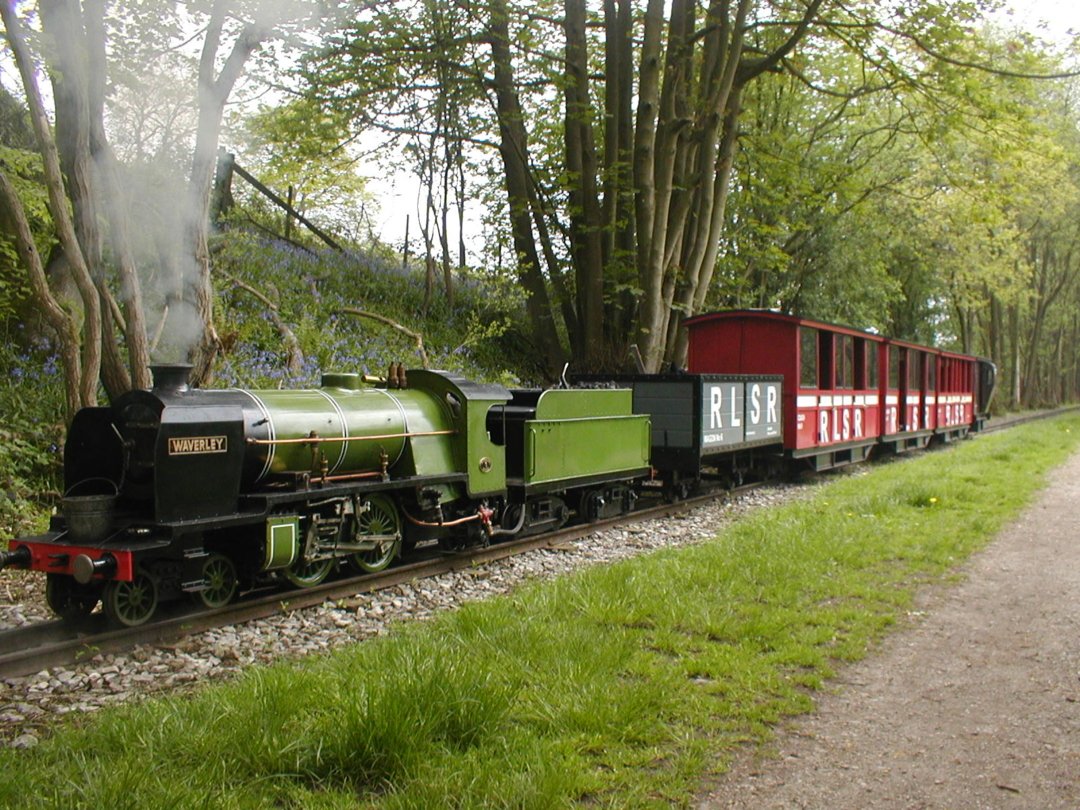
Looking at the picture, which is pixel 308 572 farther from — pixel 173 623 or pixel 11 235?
pixel 11 235

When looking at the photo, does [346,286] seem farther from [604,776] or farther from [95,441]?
[604,776]

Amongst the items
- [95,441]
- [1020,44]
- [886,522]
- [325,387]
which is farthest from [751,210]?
[95,441]

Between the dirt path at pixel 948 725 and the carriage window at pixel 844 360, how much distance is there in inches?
343

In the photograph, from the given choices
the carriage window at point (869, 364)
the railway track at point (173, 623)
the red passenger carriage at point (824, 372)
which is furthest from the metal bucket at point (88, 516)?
the carriage window at point (869, 364)

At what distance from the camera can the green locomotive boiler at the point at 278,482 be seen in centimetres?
576

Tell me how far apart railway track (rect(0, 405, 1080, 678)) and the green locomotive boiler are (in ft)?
0.56

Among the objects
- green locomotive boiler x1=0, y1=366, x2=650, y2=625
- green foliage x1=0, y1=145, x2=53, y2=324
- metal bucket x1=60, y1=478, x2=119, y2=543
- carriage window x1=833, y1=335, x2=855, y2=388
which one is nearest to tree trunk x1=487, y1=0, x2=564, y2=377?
carriage window x1=833, y1=335, x2=855, y2=388

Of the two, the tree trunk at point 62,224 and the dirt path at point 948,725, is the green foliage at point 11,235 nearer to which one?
the tree trunk at point 62,224

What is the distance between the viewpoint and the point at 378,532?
751 cm

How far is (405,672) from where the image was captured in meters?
4.29

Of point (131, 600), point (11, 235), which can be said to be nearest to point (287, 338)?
point (11, 235)

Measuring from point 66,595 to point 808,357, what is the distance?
11.3 meters

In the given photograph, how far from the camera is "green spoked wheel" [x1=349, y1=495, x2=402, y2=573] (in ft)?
24.3

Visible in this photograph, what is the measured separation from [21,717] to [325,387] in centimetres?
379
